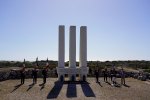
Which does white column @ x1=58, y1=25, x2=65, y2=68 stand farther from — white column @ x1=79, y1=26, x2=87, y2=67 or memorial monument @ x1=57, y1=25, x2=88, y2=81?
white column @ x1=79, y1=26, x2=87, y2=67

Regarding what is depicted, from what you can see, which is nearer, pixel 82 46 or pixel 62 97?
pixel 62 97

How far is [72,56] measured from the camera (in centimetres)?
3572

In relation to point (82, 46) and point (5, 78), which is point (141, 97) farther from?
point (5, 78)

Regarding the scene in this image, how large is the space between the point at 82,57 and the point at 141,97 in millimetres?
13862

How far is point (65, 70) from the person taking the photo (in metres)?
35.2

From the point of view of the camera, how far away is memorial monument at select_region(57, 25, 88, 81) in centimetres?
3525

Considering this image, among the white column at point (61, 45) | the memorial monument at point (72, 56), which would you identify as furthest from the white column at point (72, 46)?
the white column at point (61, 45)

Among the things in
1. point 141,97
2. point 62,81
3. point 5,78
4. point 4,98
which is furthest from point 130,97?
point 5,78

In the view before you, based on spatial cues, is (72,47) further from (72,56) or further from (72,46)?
(72,56)

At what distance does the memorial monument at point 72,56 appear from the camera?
35.2m

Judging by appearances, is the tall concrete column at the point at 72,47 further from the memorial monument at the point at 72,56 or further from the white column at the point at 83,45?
the white column at the point at 83,45

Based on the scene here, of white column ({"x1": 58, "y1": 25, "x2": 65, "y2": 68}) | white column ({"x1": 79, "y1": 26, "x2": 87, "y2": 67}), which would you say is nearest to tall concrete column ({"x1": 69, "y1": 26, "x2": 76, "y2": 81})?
white column ({"x1": 58, "y1": 25, "x2": 65, "y2": 68})

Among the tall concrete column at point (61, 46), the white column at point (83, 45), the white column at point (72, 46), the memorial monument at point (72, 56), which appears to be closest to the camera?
the memorial monument at point (72, 56)

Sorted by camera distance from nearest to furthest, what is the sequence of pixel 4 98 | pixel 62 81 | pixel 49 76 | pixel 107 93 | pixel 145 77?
1. pixel 4 98
2. pixel 107 93
3. pixel 62 81
4. pixel 145 77
5. pixel 49 76
